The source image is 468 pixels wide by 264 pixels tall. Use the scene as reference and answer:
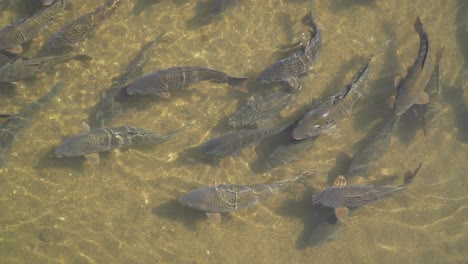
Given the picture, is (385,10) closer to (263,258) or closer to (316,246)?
(316,246)

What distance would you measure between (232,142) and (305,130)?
1.16 meters

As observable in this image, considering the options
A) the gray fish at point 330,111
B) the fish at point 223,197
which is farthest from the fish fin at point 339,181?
the fish at point 223,197

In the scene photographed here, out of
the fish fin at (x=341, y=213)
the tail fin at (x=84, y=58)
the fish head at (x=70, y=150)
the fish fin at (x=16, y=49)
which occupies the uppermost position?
the fish fin at (x=16, y=49)

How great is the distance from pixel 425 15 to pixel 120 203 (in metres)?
6.75

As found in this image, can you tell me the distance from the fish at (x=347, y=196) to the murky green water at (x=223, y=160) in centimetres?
38

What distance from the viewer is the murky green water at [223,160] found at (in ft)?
21.3

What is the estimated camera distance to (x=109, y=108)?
7059mm

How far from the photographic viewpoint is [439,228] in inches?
280

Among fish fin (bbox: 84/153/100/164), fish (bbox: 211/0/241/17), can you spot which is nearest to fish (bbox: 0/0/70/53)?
fish fin (bbox: 84/153/100/164)

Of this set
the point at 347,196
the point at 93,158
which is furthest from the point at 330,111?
the point at 93,158

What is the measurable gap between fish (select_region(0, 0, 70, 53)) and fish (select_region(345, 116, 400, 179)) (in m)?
5.67

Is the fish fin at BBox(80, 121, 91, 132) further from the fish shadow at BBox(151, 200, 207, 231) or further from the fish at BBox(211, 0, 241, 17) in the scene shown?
the fish at BBox(211, 0, 241, 17)

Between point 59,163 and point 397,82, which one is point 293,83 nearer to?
point 397,82

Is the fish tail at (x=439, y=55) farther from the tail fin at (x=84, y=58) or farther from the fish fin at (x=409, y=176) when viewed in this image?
the tail fin at (x=84, y=58)
